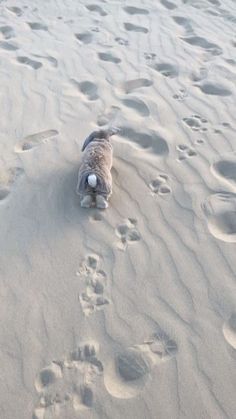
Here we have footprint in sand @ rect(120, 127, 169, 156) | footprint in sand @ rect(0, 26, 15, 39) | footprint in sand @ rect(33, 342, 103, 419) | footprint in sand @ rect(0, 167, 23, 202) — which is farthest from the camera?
footprint in sand @ rect(0, 26, 15, 39)

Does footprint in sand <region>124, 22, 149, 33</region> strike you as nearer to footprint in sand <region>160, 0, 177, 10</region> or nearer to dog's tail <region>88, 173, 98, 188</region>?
footprint in sand <region>160, 0, 177, 10</region>

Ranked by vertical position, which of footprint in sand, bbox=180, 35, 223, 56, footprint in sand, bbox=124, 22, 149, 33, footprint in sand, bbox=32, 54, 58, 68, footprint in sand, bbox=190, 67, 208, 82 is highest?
footprint in sand, bbox=180, 35, 223, 56

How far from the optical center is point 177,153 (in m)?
4.28

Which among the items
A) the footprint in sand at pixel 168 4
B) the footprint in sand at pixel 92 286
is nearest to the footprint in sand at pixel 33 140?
the footprint in sand at pixel 92 286

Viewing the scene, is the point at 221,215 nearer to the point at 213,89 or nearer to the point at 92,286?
the point at 92,286

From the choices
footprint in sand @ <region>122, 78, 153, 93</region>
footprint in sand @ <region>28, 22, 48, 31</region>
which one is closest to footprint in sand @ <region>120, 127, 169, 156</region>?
footprint in sand @ <region>122, 78, 153, 93</region>

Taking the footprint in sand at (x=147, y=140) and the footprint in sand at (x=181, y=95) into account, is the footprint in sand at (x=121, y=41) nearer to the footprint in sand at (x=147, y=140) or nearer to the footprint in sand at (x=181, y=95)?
the footprint in sand at (x=181, y=95)

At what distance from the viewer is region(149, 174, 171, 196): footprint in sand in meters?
3.87

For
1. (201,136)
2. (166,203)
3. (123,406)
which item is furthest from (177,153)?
(123,406)

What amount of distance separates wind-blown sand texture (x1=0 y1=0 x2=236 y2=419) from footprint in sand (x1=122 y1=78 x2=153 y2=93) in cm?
3

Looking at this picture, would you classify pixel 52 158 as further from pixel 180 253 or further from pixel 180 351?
pixel 180 351

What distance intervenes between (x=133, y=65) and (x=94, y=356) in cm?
412

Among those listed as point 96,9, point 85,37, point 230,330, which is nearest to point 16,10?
point 96,9

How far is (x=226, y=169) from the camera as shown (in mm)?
4117
